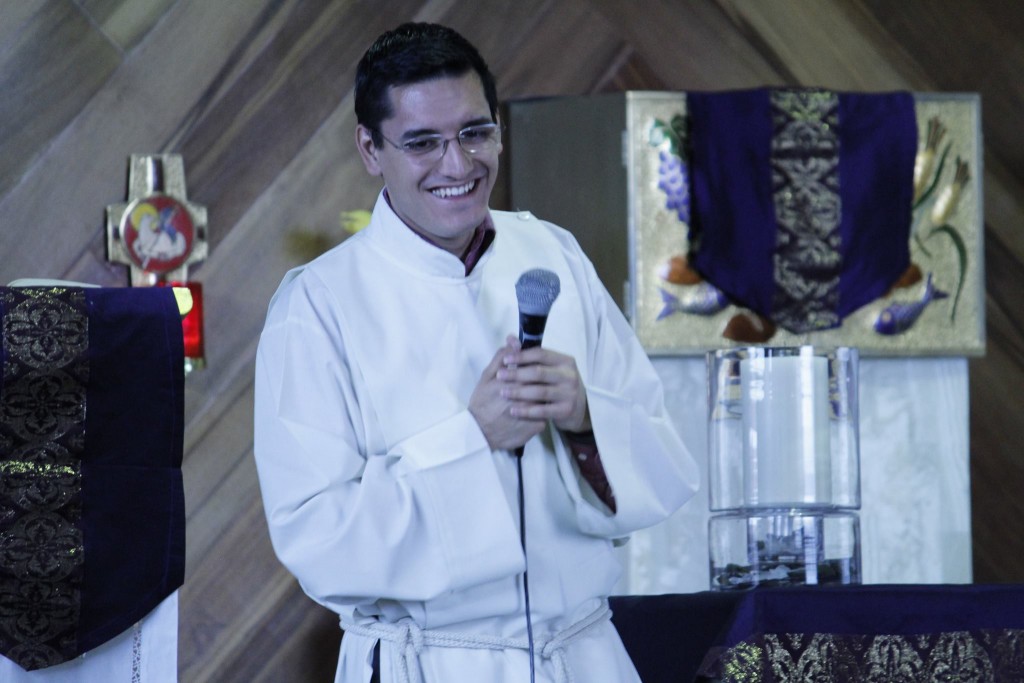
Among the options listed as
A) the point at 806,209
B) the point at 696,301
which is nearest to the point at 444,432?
the point at 696,301

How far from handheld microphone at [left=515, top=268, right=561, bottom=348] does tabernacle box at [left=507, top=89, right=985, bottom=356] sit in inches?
60.6

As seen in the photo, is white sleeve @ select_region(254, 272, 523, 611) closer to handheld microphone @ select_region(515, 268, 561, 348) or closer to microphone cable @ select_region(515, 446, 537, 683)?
microphone cable @ select_region(515, 446, 537, 683)

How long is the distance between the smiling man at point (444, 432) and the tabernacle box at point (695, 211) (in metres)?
1.25

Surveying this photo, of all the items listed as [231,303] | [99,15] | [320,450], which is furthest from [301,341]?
[99,15]

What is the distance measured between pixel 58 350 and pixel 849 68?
2.43m

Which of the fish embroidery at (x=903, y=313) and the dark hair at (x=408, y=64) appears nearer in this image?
the dark hair at (x=408, y=64)

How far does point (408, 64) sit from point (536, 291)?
1.32ft

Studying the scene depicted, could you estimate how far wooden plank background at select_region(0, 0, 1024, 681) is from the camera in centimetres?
323

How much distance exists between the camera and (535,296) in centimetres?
169

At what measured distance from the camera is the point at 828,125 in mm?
3316

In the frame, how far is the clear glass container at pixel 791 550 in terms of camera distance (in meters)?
2.34

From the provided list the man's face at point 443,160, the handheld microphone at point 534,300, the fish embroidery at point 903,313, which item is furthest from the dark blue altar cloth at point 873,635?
the fish embroidery at point 903,313

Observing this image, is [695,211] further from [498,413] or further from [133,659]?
[133,659]

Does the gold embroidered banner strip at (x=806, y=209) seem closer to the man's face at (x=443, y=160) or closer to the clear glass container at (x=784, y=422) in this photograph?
the clear glass container at (x=784, y=422)
